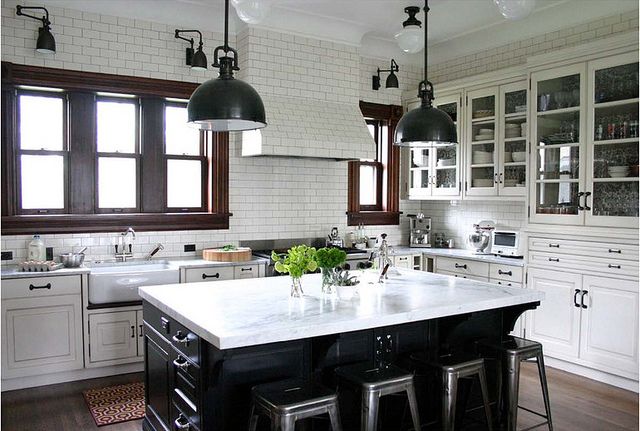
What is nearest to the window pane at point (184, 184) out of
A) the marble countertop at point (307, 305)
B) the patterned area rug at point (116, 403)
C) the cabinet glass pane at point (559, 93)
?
the patterned area rug at point (116, 403)

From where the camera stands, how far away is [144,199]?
5637 millimetres

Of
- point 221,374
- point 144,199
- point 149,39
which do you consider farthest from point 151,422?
point 149,39

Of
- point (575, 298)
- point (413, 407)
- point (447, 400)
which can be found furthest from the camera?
point (575, 298)

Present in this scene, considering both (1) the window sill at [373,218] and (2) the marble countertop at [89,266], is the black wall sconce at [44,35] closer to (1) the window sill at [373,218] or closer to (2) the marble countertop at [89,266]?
(2) the marble countertop at [89,266]

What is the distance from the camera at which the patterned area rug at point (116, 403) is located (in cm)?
406

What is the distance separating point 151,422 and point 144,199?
256 cm

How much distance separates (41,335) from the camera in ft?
15.1

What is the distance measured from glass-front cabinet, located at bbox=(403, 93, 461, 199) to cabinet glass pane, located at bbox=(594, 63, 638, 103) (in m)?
1.71

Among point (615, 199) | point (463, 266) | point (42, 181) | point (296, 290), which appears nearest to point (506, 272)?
point (463, 266)

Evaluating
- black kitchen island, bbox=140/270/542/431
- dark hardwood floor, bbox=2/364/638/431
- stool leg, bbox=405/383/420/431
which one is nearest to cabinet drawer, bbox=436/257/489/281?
dark hardwood floor, bbox=2/364/638/431

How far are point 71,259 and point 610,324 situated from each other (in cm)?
462

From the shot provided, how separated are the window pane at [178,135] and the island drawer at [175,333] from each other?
252cm

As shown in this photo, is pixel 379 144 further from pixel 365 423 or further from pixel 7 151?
pixel 365 423

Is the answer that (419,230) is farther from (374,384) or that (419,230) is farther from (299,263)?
(374,384)
